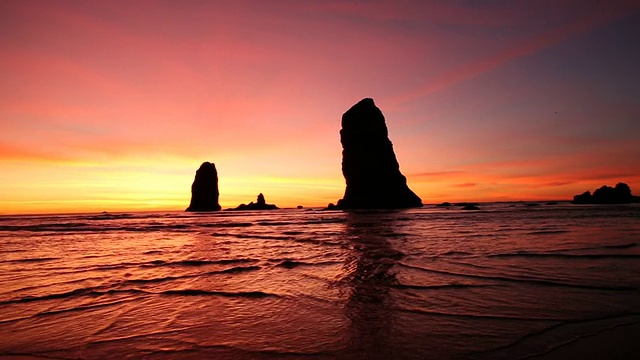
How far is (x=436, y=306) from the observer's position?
504cm

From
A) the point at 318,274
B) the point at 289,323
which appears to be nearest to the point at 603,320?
the point at 289,323

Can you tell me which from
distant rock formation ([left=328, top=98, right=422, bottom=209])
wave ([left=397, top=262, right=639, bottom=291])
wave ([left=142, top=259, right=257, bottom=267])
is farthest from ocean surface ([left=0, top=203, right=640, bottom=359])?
distant rock formation ([left=328, top=98, right=422, bottom=209])

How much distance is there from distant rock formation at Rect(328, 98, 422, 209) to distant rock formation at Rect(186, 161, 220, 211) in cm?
6958

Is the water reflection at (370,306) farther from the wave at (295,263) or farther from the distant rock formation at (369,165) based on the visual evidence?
the distant rock formation at (369,165)

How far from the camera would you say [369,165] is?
94812 mm

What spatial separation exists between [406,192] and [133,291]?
95.2m

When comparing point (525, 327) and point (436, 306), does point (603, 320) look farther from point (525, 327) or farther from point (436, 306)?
point (436, 306)

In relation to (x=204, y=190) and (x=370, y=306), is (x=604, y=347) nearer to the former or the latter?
(x=370, y=306)

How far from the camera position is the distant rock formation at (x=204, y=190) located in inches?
5699

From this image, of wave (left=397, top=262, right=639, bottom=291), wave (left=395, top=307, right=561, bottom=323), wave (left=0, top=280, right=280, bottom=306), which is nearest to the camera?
wave (left=395, top=307, right=561, bottom=323)

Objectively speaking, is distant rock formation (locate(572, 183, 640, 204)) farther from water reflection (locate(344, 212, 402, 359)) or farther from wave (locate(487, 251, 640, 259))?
water reflection (locate(344, 212, 402, 359))

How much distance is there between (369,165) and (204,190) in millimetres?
82570

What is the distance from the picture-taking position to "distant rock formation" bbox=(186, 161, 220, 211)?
145 meters

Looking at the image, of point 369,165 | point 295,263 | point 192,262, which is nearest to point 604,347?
point 295,263
